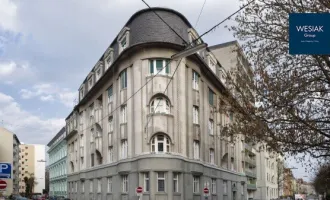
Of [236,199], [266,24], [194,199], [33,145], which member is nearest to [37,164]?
[33,145]

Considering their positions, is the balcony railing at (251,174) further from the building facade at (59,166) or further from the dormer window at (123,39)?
the dormer window at (123,39)

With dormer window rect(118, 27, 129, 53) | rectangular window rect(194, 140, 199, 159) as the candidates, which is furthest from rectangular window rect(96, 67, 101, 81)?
rectangular window rect(194, 140, 199, 159)

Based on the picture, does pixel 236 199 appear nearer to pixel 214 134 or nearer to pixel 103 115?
pixel 214 134

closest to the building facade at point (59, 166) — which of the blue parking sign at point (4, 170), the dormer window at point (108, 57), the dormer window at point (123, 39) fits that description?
the dormer window at point (108, 57)

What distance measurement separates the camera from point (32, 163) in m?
169

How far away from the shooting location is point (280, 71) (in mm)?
15938

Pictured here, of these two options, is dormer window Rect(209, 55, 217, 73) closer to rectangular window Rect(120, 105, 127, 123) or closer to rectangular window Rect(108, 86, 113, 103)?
rectangular window Rect(108, 86, 113, 103)

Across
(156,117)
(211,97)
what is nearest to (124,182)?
(156,117)

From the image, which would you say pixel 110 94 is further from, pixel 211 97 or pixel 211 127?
pixel 211 127

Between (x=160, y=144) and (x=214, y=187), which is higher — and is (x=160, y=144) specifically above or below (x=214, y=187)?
above

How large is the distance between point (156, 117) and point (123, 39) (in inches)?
352

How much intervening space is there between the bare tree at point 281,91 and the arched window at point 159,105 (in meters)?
21.2

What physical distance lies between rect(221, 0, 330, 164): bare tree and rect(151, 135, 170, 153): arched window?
2064cm

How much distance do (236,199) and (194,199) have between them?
19576 mm
